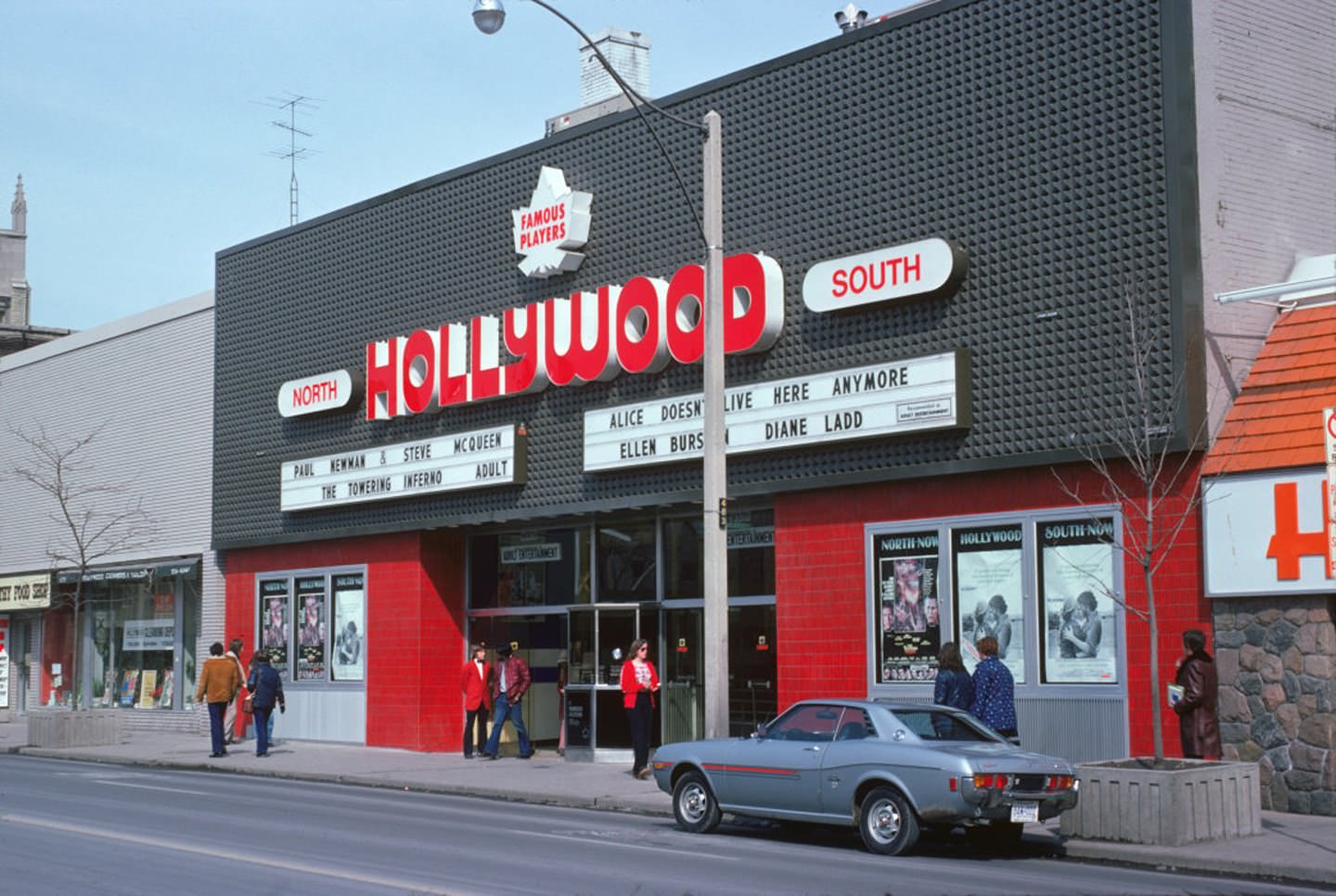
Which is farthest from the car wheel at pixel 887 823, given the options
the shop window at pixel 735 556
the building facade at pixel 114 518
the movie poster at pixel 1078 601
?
the building facade at pixel 114 518

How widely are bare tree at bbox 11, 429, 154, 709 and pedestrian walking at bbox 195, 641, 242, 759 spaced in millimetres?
9409

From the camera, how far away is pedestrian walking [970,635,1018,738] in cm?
1658

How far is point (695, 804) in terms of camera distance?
1611cm

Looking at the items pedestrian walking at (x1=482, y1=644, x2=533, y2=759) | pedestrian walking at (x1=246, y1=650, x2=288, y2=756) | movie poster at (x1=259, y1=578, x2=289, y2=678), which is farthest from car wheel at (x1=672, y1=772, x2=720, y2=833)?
movie poster at (x1=259, y1=578, x2=289, y2=678)

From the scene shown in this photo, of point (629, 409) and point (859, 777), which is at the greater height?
point (629, 409)

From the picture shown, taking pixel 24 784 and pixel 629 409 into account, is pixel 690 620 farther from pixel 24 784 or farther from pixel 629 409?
pixel 24 784

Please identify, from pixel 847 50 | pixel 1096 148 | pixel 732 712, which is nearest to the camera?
pixel 1096 148

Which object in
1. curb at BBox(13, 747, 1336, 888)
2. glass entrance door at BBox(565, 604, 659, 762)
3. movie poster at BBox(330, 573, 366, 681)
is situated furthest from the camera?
movie poster at BBox(330, 573, 366, 681)

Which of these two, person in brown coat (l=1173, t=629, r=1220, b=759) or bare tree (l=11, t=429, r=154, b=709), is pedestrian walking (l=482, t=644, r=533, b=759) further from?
bare tree (l=11, t=429, r=154, b=709)

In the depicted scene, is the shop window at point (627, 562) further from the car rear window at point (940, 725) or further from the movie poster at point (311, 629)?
the car rear window at point (940, 725)

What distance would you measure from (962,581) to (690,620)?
5736 millimetres

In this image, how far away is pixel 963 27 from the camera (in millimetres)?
19750

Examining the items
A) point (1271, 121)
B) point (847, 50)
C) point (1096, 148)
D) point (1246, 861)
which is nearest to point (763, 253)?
point (847, 50)

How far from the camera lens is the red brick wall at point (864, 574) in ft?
56.4
